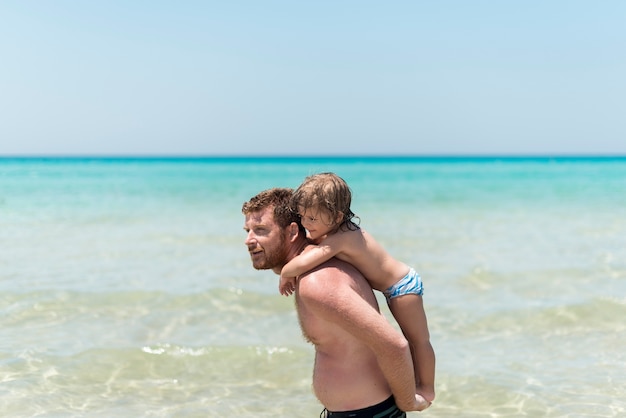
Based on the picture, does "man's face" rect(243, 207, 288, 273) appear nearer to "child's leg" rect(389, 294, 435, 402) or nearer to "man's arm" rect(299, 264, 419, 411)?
"man's arm" rect(299, 264, 419, 411)

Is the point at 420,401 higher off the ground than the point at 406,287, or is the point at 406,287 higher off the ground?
the point at 406,287

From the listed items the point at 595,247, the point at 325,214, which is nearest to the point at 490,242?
the point at 595,247

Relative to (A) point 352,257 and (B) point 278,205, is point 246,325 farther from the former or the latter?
(A) point 352,257

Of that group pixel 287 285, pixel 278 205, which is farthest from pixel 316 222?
pixel 287 285

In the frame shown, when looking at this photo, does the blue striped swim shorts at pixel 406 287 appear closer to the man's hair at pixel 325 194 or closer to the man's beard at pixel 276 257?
the man's hair at pixel 325 194

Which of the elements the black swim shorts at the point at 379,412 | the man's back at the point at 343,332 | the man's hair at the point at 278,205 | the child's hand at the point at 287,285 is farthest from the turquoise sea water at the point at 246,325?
the black swim shorts at the point at 379,412

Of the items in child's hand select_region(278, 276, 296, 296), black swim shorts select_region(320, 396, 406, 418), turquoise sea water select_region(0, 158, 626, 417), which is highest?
child's hand select_region(278, 276, 296, 296)

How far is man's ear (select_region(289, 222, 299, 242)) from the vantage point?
300 centimetres

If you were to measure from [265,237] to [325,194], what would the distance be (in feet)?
1.39

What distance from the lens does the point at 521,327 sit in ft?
25.8

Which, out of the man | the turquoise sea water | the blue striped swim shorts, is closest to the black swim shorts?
the man

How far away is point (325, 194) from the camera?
271cm

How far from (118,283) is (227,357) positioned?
378 centimetres

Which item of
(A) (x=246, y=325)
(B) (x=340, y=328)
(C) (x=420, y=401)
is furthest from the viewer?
(A) (x=246, y=325)
